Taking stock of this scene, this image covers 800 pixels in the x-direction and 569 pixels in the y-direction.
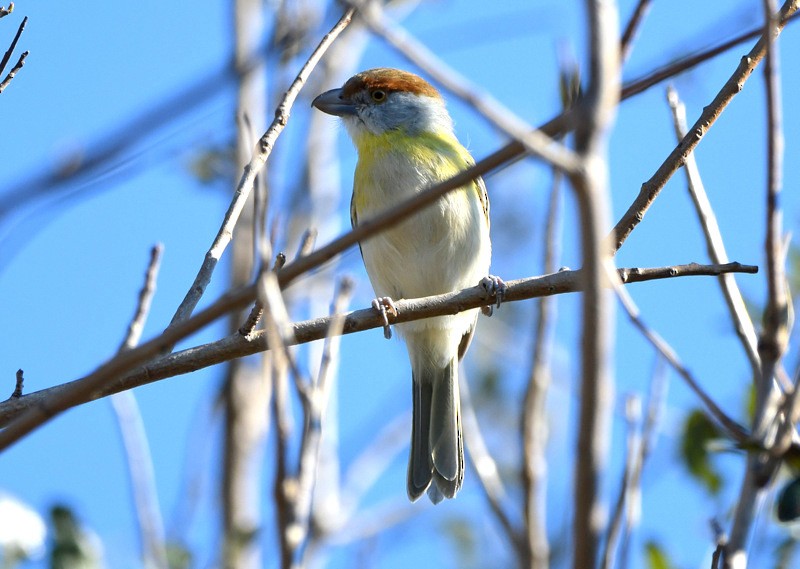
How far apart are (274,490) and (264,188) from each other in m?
1.52

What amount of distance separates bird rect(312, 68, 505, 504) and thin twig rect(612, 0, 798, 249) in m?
1.44

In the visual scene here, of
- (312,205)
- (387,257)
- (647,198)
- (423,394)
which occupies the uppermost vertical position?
(312,205)

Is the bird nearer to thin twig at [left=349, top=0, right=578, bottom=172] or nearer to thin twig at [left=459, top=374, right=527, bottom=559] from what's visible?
thin twig at [left=459, top=374, right=527, bottom=559]

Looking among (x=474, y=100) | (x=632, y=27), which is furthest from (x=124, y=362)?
(x=632, y=27)

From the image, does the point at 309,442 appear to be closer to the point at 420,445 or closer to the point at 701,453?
the point at 701,453

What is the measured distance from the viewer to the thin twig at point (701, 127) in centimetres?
278

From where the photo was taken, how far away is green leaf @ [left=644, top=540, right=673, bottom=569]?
9.99 ft

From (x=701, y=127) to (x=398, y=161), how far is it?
2.00 meters

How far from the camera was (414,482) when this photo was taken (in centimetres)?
454

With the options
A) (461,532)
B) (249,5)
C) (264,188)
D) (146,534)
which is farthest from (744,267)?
(249,5)

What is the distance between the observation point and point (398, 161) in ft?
15.2

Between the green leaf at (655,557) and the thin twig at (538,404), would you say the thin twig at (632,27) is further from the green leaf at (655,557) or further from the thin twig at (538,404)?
the green leaf at (655,557)

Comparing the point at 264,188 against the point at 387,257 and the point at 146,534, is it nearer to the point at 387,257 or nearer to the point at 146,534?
the point at 146,534

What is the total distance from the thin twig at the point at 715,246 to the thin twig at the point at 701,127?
0.19ft
